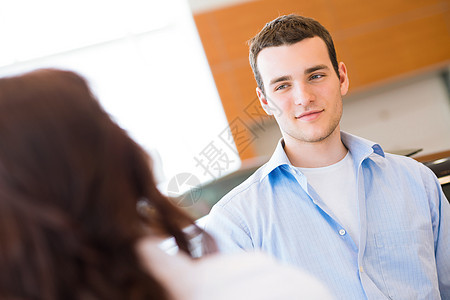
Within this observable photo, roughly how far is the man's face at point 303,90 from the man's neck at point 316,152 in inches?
0.8

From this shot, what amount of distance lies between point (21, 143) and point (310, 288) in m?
0.44

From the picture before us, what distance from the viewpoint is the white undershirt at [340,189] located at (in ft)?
4.65

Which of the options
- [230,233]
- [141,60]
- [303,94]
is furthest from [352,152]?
[141,60]

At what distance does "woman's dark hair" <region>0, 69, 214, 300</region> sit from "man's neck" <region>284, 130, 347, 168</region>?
1.05 meters

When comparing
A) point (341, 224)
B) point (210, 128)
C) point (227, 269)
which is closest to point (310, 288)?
point (227, 269)

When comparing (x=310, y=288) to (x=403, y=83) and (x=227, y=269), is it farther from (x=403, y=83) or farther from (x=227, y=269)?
(x=403, y=83)

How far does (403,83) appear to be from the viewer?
4.43 metres

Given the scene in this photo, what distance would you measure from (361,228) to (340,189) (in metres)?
0.17

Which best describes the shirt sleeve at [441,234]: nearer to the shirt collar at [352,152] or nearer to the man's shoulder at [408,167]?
the man's shoulder at [408,167]

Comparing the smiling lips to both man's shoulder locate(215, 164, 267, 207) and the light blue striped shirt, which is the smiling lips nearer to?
the light blue striped shirt

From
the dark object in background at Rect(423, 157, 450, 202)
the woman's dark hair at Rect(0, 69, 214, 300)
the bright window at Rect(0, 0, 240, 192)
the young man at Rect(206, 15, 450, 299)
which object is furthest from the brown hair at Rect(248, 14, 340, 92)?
the bright window at Rect(0, 0, 240, 192)

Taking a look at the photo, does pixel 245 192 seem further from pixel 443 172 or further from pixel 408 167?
pixel 443 172

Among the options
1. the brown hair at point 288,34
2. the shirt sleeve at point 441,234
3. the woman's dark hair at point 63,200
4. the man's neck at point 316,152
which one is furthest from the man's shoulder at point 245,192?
the woman's dark hair at point 63,200

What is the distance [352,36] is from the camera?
14.0 feet
